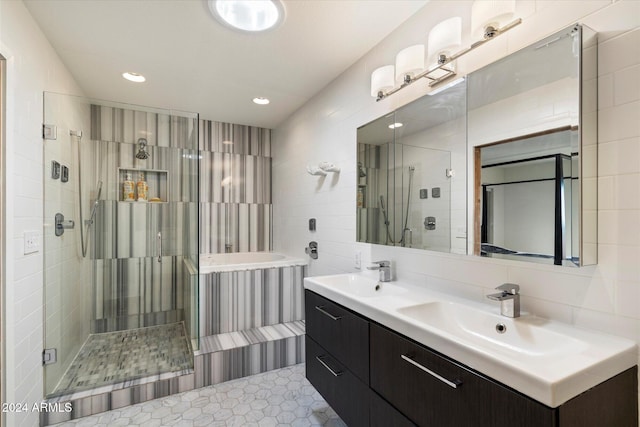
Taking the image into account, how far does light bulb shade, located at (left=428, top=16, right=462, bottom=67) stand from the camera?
1.39 metres

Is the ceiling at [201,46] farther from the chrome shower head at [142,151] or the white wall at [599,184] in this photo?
A: the chrome shower head at [142,151]

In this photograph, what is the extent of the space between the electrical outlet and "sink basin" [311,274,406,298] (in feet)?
5.44

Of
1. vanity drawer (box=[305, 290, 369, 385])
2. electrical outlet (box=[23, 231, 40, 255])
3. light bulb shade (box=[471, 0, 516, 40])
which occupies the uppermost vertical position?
light bulb shade (box=[471, 0, 516, 40])

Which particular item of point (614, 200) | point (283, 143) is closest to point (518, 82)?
point (614, 200)

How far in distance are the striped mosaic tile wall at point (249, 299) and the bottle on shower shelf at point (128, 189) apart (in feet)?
2.90

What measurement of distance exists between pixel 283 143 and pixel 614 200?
3.28 meters

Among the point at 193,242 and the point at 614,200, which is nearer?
the point at 614,200

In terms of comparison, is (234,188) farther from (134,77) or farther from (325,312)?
(325,312)

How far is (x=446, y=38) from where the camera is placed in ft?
4.67

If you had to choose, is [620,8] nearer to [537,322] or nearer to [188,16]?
[537,322]

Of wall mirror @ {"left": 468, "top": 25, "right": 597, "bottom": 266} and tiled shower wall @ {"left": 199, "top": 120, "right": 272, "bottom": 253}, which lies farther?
tiled shower wall @ {"left": 199, "top": 120, "right": 272, "bottom": 253}

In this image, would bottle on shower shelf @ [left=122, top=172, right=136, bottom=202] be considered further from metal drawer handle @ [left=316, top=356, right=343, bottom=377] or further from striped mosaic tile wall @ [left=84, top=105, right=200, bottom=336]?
metal drawer handle @ [left=316, top=356, right=343, bottom=377]

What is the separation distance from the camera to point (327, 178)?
8.91 ft

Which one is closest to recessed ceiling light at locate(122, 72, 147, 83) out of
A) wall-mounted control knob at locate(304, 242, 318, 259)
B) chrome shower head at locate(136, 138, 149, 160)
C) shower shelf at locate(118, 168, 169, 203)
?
chrome shower head at locate(136, 138, 149, 160)
